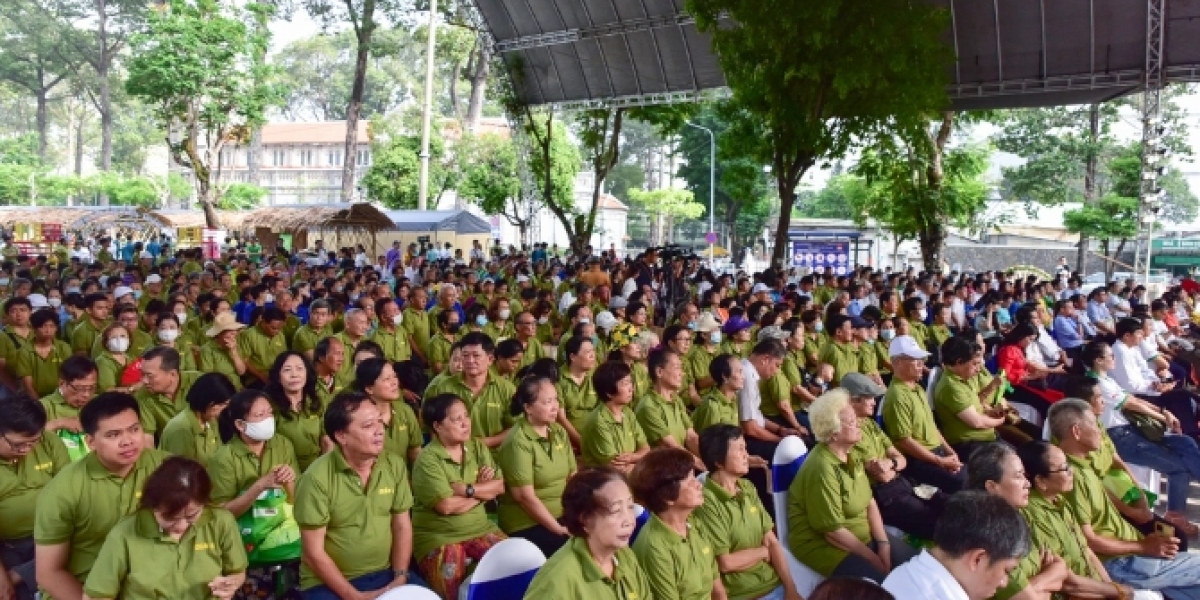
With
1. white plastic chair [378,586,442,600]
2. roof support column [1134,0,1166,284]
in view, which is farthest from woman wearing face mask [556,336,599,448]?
roof support column [1134,0,1166,284]

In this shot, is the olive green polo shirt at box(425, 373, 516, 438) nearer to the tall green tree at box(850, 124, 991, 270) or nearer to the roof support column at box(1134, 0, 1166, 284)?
the roof support column at box(1134, 0, 1166, 284)

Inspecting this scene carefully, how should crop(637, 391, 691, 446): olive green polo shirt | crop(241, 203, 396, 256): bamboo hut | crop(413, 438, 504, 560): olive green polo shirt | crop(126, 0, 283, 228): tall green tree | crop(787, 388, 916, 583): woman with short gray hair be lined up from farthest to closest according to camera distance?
crop(126, 0, 283, 228): tall green tree → crop(241, 203, 396, 256): bamboo hut → crop(637, 391, 691, 446): olive green polo shirt → crop(413, 438, 504, 560): olive green polo shirt → crop(787, 388, 916, 583): woman with short gray hair

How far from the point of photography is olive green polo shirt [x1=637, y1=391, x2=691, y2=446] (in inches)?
219

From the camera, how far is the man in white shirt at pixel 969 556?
9.57 ft

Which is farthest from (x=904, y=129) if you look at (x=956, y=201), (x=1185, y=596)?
(x=1185, y=596)

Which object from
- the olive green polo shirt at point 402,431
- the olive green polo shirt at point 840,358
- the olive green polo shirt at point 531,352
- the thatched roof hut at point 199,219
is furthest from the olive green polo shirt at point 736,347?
the thatched roof hut at point 199,219

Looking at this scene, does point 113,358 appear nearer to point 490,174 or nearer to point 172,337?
point 172,337

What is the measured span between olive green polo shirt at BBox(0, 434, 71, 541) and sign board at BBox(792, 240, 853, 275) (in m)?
17.9

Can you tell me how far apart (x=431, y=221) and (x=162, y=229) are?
11.5 metres

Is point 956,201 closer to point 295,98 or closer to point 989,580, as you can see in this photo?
point 989,580

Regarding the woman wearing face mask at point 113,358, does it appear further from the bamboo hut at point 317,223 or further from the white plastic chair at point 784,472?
the bamboo hut at point 317,223

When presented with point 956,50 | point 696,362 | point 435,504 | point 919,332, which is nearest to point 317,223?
point 956,50

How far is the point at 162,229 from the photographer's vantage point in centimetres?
3206

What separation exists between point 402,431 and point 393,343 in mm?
3211
